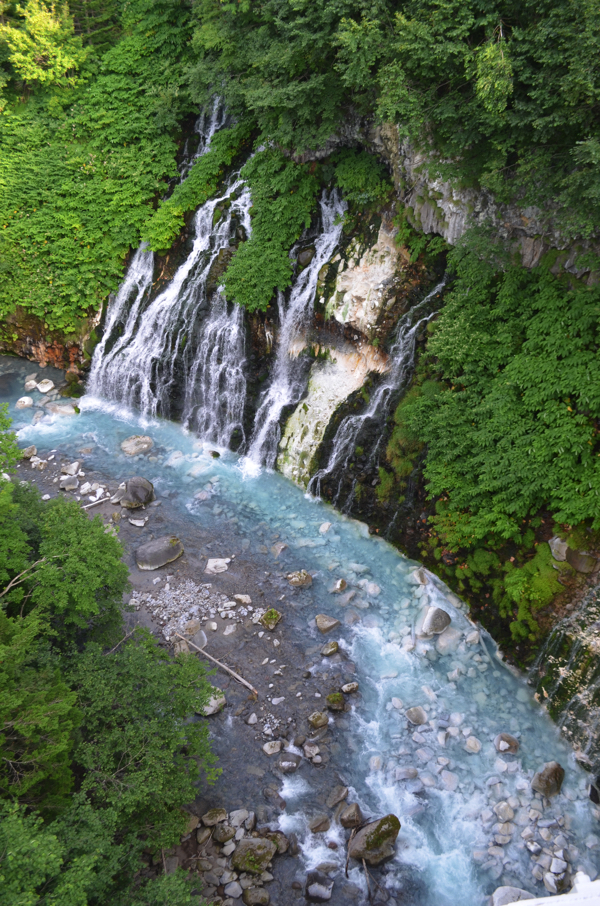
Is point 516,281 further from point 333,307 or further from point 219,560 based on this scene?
point 219,560

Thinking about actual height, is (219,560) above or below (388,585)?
below

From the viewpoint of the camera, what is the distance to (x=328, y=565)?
496 inches

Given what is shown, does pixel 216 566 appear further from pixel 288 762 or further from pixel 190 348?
pixel 190 348

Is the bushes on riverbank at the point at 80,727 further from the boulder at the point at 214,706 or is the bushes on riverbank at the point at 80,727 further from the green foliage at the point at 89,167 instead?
the green foliage at the point at 89,167

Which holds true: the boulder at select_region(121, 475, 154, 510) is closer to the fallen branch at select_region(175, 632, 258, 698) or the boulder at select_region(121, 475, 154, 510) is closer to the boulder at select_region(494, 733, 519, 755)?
the fallen branch at select_region(175, 632, 258, 698)

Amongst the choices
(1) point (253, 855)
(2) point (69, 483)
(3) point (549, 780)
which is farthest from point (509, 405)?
(2) point (69, 483)

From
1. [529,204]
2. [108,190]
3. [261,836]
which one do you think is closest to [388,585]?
[261,836]

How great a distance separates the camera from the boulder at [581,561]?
30.7ft

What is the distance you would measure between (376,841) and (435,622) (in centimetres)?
423

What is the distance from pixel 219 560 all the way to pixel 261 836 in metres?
5.94

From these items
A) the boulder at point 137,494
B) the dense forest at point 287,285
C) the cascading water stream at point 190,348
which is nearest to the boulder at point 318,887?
the dense forest at point 287,285

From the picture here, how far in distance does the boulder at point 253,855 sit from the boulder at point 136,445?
11.1 metres

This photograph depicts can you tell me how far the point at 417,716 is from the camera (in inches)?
377

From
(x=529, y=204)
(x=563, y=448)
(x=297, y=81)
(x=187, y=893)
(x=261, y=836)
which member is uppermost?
(x=297, y=81)
